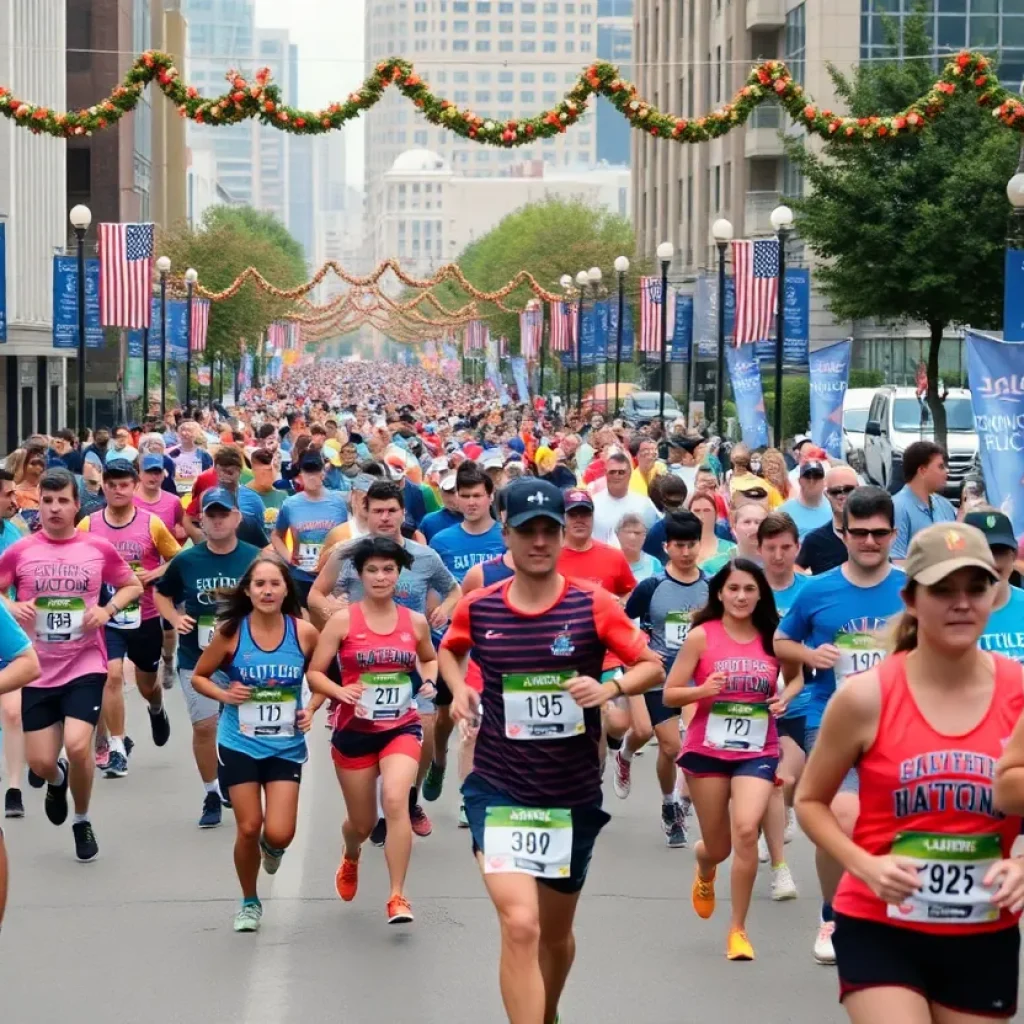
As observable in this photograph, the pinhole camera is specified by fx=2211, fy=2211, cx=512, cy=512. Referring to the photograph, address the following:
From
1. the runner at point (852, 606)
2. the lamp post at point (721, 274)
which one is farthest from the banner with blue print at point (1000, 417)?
the lamp post at point (721, 274)

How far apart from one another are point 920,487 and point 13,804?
5.09 metres

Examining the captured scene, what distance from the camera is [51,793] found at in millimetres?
11070

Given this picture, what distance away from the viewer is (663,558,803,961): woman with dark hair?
8.99 meters

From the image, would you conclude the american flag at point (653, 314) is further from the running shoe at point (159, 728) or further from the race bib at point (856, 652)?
the race bib at point (856, 652)

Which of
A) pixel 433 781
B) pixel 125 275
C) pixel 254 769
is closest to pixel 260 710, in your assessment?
pixel 254 769

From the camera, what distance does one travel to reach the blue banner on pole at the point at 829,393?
23266 mm

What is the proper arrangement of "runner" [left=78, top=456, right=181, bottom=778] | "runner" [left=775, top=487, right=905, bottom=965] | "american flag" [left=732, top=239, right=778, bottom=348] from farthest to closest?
"american flag" [left=732, top=239, right=778, bottom=348]
"runner" [left=78, top=456, right=181, bottom=778]
"runner" [left=775, top=487, right=905, bottom=965]

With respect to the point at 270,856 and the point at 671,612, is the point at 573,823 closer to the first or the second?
the point at 270,856

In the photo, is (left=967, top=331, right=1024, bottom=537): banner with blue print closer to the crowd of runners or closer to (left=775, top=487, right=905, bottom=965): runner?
the crowd of runners

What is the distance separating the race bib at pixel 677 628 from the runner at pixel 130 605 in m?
3.25

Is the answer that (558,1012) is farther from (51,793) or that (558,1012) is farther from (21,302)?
(21,302)

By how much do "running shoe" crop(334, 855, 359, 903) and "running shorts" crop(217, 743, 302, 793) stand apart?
490mm

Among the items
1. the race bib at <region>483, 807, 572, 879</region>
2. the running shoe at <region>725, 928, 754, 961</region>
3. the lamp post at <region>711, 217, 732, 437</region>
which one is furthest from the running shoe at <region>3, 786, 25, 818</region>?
the lamp post at <region>711, 217, 732, 437</region>

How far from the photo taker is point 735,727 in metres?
9.12
